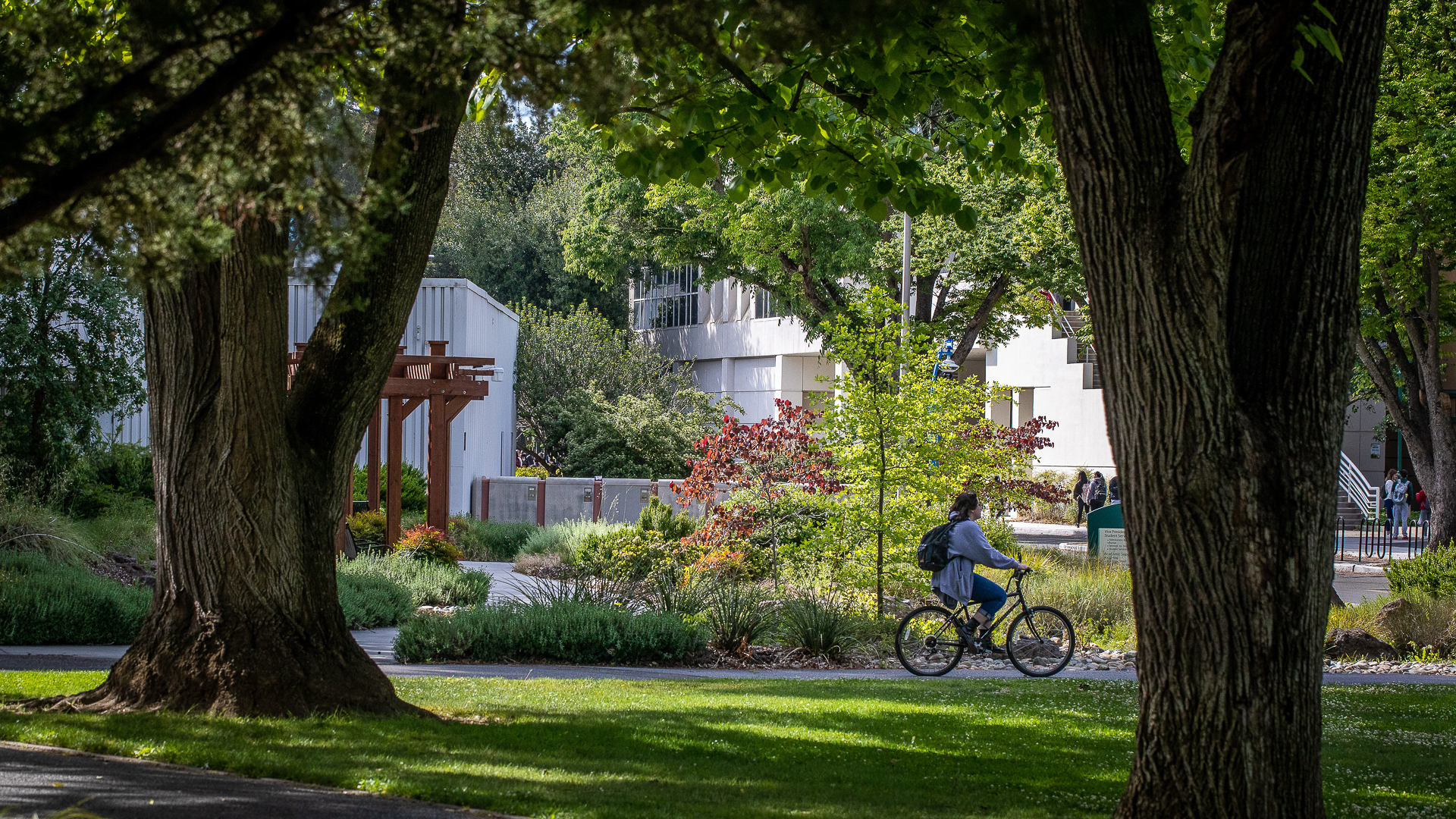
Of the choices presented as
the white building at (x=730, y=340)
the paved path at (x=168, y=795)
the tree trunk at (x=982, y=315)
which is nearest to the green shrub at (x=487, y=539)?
the tree trunk at (x=982, y=315)

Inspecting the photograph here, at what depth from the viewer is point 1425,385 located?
2147 cm

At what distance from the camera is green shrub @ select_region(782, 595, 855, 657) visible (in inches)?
472

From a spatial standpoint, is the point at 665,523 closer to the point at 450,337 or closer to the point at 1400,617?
the point at 1400,617

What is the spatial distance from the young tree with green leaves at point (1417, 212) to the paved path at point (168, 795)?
51.7ft

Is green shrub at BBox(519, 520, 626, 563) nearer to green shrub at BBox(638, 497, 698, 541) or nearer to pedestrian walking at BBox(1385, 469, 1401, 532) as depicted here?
green shrub at BBox(638, 497, 698, 541)

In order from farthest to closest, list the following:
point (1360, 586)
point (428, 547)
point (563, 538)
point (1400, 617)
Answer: point (563, 538) → point (1360, 586) → point (428, 547) → point (1400, 617)

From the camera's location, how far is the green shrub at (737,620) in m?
12.0

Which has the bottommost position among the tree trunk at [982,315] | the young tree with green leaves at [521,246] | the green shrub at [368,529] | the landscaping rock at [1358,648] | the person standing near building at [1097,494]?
the landscaping rock at [1358,648]

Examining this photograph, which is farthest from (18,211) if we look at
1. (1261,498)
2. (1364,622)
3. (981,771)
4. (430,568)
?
(1364,622)

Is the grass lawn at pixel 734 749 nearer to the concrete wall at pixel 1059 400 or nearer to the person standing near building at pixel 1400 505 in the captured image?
the person standing near building at pixel 1400 505

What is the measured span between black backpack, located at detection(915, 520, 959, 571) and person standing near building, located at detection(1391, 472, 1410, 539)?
2567 cm

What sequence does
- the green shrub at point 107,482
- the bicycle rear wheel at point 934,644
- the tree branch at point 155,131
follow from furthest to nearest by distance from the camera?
the green shrub at point 107,482 → the bicycle rear wheel at point 934,644 → the tree branch at point 155,131

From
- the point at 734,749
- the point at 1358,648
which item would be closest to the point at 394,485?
the point at 734,749

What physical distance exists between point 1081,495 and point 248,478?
3195 centimetres
